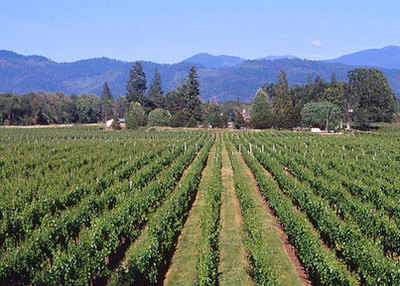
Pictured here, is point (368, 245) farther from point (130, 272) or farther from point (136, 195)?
point (136, 195)

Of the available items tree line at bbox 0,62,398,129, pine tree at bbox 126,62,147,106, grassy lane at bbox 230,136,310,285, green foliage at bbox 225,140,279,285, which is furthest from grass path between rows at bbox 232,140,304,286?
pine tree at bbox 126,62,147,106

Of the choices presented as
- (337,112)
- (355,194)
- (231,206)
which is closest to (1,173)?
(231,206)

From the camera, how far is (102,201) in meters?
14.4

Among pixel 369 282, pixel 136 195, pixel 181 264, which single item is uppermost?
pixel 136 195

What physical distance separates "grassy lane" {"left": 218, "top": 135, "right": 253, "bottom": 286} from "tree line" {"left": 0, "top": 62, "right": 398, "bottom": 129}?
63908 mm

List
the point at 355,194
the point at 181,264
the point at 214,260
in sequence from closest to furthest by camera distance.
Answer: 1. the point at 214,260
2. the point at 181,264
3. the point at 355,194

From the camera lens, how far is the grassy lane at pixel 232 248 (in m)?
9.88

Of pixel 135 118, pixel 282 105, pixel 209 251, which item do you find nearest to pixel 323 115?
pixel 282 105

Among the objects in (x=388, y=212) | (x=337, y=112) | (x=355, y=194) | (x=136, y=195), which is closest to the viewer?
(x=388, y=212)

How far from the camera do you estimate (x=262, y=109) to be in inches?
4215

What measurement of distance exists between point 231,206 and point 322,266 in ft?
27.8

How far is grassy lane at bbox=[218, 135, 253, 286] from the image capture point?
32.4ft

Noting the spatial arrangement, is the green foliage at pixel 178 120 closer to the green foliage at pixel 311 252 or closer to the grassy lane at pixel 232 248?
the grassy lane at pixel 232 248

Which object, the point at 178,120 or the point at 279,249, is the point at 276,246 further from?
the point at 178,120
